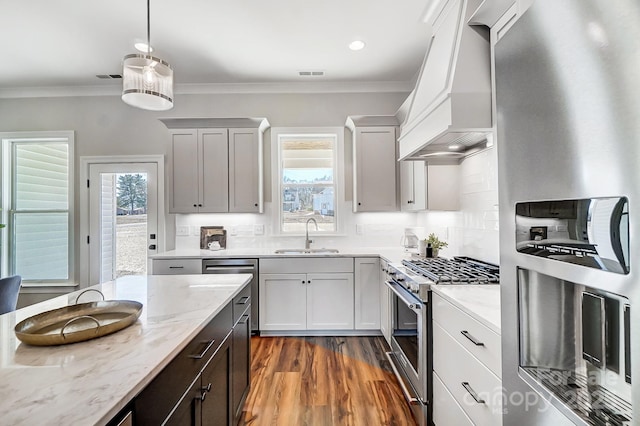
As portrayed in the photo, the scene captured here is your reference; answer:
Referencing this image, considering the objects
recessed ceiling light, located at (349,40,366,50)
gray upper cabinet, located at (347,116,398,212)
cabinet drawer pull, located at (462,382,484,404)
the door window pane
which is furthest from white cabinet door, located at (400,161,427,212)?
the door window pane

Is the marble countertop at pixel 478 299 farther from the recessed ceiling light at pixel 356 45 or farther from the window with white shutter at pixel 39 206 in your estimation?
the window with white shutter at pixel 39 206

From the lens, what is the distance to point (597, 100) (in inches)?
22.3

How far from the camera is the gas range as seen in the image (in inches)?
69.5

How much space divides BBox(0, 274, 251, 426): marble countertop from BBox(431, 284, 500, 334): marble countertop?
3.70 feet

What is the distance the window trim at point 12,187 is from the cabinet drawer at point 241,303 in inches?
129

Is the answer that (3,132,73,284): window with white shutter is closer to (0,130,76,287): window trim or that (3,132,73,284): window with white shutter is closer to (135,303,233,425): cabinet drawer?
(0,130,76,287): window trim

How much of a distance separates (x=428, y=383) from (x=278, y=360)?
147cm

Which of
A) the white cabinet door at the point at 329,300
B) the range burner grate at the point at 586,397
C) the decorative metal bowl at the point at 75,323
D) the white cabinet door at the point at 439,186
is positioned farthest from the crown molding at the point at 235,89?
the range burner grate at the point at 586,397

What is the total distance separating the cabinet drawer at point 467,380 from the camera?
117cm

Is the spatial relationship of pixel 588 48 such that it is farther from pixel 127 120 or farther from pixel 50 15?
pixel 127 120

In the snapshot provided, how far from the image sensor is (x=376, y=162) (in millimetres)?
3539

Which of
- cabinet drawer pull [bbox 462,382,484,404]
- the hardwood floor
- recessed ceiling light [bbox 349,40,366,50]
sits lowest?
the hardwood floor

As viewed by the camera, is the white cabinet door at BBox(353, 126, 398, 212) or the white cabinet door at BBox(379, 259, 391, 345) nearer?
the white cabinet door at BBox(379, 259, 391, 345)

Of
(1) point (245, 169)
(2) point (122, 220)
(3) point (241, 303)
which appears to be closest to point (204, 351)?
(3) point (241, 303)
